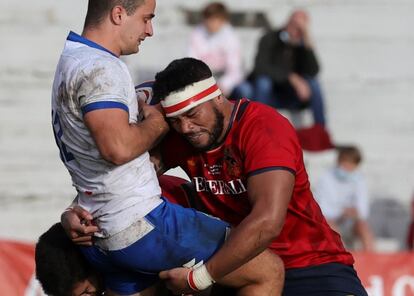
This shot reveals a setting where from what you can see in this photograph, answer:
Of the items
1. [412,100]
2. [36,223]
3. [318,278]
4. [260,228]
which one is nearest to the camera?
[260,228]

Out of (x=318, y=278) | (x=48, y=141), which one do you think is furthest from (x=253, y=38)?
(x=318, y=278)

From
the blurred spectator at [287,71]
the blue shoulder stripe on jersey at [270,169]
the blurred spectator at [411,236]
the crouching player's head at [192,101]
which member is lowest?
the blurred spectator at [411,236]

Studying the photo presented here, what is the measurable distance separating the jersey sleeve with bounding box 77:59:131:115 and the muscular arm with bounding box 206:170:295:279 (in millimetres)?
684

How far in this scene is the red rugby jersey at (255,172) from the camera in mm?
5090

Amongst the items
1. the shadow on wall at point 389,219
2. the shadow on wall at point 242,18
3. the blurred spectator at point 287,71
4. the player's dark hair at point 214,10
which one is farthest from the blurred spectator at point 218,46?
the shadow on wall at point 389,219

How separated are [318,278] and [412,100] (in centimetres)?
700

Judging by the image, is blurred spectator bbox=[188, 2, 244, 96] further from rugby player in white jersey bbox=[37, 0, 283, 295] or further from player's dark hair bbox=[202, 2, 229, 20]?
rugby player in white jersey bbox=[37, 0, 283, 295]

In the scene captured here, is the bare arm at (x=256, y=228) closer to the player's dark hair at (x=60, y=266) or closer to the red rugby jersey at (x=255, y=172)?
the red rugby jersey at (x=255, y=172)

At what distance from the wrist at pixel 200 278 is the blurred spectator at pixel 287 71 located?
5.78 m

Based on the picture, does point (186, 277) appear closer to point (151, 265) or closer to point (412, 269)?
point (151, 265)

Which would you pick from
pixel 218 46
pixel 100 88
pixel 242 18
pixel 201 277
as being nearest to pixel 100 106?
pixel 100 88

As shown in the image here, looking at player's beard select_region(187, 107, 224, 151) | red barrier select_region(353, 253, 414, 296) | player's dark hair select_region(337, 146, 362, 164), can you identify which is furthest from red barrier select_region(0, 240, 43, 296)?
player's beard select_region(187, 107, 224, 151)

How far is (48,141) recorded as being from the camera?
11.6 metres

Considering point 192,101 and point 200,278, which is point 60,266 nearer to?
point 200,278
